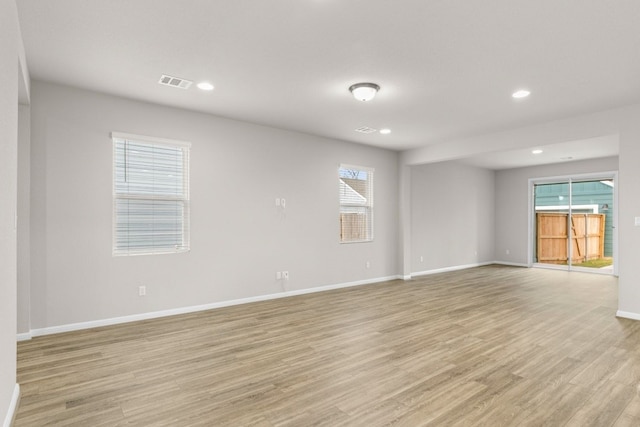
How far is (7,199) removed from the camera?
2.09 meters

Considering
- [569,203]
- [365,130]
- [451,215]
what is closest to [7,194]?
[365,130]

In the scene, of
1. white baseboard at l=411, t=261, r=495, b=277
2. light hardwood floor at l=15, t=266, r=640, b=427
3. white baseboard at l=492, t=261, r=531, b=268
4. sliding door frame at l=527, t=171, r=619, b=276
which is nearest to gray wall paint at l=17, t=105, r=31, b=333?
light hardwood floor at l=15, t=266, r=640, b=427

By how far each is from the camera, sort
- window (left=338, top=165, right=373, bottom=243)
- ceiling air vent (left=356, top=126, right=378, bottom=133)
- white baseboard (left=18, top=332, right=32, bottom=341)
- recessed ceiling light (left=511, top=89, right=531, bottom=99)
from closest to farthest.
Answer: white baseboard (left=18, top=332, right=32, bottom=341) < recessed ceiling light (left=511, top=89, right=531, bottom=99) < ceiling air vent (left=356, top=126, right=378, bottom=133) < window (left=338, top=165, right=373, bottom=243)

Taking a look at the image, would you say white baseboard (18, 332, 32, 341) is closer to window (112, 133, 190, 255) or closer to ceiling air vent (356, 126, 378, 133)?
window (112, 133, 190, 255)

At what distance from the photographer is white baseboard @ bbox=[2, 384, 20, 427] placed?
2.04 metres

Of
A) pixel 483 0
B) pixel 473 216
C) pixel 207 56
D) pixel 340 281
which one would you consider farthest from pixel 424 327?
pixel 473 216

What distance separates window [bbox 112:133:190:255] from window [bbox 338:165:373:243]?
2.87 metres

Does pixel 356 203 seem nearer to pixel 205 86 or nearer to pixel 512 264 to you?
pixel 205 86

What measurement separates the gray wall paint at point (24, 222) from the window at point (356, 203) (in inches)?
174

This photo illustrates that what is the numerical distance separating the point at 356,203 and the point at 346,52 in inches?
152

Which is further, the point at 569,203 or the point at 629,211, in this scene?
the point at 569,203

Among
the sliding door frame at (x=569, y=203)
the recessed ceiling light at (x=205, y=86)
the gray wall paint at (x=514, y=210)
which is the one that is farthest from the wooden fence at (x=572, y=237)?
the recessed ceiling light at (x=205, y=86)

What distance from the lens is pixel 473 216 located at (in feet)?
30.6

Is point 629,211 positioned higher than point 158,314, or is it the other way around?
point 629,211
